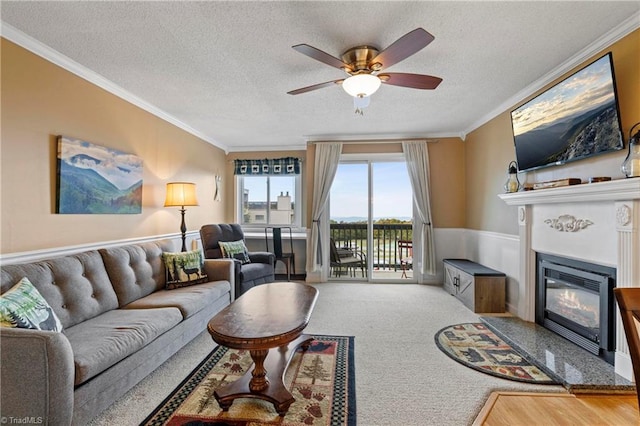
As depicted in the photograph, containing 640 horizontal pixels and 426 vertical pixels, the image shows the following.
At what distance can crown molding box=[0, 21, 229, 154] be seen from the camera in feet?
6.60

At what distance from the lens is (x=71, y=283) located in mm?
2070

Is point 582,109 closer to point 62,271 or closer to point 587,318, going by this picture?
point 587,318

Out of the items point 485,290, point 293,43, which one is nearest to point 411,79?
point 293,43

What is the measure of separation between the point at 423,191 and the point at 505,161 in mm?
1380

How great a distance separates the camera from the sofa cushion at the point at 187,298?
2410 mm

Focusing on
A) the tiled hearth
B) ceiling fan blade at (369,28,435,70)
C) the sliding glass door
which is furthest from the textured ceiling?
the tiled hearth

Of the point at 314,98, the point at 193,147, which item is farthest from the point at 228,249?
the point at 314,98

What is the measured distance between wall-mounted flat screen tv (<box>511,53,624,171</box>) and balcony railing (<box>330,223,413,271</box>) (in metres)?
2.31

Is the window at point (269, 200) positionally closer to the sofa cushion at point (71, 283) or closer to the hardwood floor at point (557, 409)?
the sofa cushion at point (71, 283)

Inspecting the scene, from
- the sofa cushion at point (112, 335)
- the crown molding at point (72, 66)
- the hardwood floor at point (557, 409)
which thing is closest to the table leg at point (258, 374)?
the sofa cushion at point (112, 335)

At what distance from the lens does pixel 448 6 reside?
5.77 ft

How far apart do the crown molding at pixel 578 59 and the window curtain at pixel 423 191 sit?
1.27 meters

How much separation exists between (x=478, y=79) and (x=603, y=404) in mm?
2726

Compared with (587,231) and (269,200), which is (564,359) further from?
(269,200)
